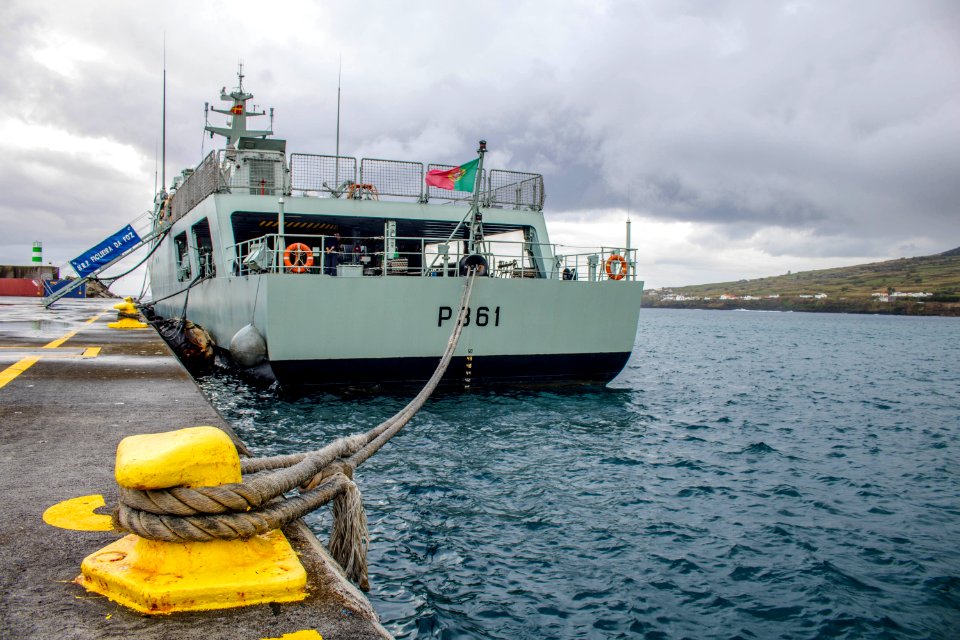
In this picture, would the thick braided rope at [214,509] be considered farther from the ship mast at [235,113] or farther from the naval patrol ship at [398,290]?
the ship mast at [235,113]

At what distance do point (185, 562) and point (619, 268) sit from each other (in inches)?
462

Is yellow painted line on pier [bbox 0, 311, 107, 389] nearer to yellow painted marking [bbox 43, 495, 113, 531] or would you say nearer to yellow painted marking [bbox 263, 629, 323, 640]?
yellow painted marking [bbox 43, 495, 113, 531]

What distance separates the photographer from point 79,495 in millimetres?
3146

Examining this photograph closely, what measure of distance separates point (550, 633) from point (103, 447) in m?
3.03

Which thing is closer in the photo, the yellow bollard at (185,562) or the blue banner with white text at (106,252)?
the yellow bollard at (185,562)

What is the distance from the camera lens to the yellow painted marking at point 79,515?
2754mm

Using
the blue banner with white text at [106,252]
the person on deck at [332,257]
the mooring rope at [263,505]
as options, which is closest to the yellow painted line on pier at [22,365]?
the person on deck at [332,257]

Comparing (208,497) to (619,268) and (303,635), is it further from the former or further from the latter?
(619,268)

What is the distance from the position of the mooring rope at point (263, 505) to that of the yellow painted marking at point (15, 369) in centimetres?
466

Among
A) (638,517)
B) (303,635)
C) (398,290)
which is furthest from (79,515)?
(398,290)

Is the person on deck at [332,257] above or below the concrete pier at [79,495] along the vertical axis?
above

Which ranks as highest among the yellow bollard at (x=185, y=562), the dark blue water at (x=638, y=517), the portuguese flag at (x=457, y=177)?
the portuguese flag at (x=457, y=177)

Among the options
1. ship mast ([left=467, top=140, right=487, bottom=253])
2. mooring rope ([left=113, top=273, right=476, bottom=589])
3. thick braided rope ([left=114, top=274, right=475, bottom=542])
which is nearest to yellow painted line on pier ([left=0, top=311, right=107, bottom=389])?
mooring rope ([left=113, top=273, right=476, bottom=589])

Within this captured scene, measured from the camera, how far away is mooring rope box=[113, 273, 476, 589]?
→ 212cm
